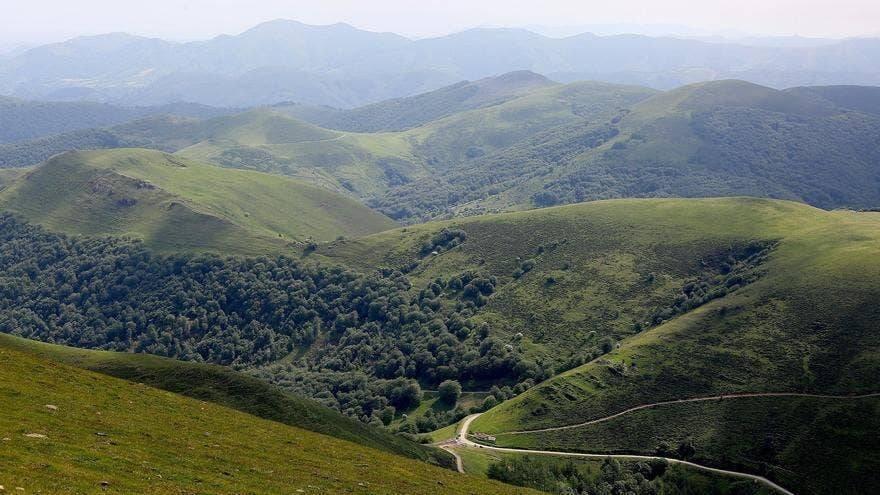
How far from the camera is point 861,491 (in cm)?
11762

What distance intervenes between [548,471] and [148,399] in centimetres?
7818

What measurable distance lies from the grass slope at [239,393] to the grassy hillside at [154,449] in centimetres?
1185

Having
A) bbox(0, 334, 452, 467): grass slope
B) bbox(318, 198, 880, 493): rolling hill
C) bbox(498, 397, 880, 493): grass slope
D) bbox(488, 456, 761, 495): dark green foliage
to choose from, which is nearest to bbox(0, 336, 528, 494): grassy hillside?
bbox(0, 334, 452, 467): grass slope

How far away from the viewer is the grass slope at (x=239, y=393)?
97000 mm

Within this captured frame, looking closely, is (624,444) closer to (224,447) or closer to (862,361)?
(862,361)

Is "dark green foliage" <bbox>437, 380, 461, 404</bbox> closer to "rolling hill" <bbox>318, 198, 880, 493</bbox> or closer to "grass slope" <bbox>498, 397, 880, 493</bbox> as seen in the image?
"rolling hill" <bbox>318, 198, 880, 493</bbox>

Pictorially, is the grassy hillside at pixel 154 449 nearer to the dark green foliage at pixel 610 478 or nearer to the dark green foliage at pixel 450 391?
the dark green foliage at pixel 610 478

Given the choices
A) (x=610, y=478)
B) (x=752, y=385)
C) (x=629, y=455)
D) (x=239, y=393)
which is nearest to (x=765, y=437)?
(x=752, y=385)

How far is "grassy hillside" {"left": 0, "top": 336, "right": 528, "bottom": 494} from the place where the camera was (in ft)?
145

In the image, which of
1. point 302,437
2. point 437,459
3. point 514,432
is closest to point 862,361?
point 514,432

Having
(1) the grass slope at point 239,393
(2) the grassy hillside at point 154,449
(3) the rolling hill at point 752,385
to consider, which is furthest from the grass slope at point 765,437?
(2) the grassy hillside at point 154,449

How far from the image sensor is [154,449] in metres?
55.6

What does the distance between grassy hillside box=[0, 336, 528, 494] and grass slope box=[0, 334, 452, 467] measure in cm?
1185

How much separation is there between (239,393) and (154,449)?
1790 inches
